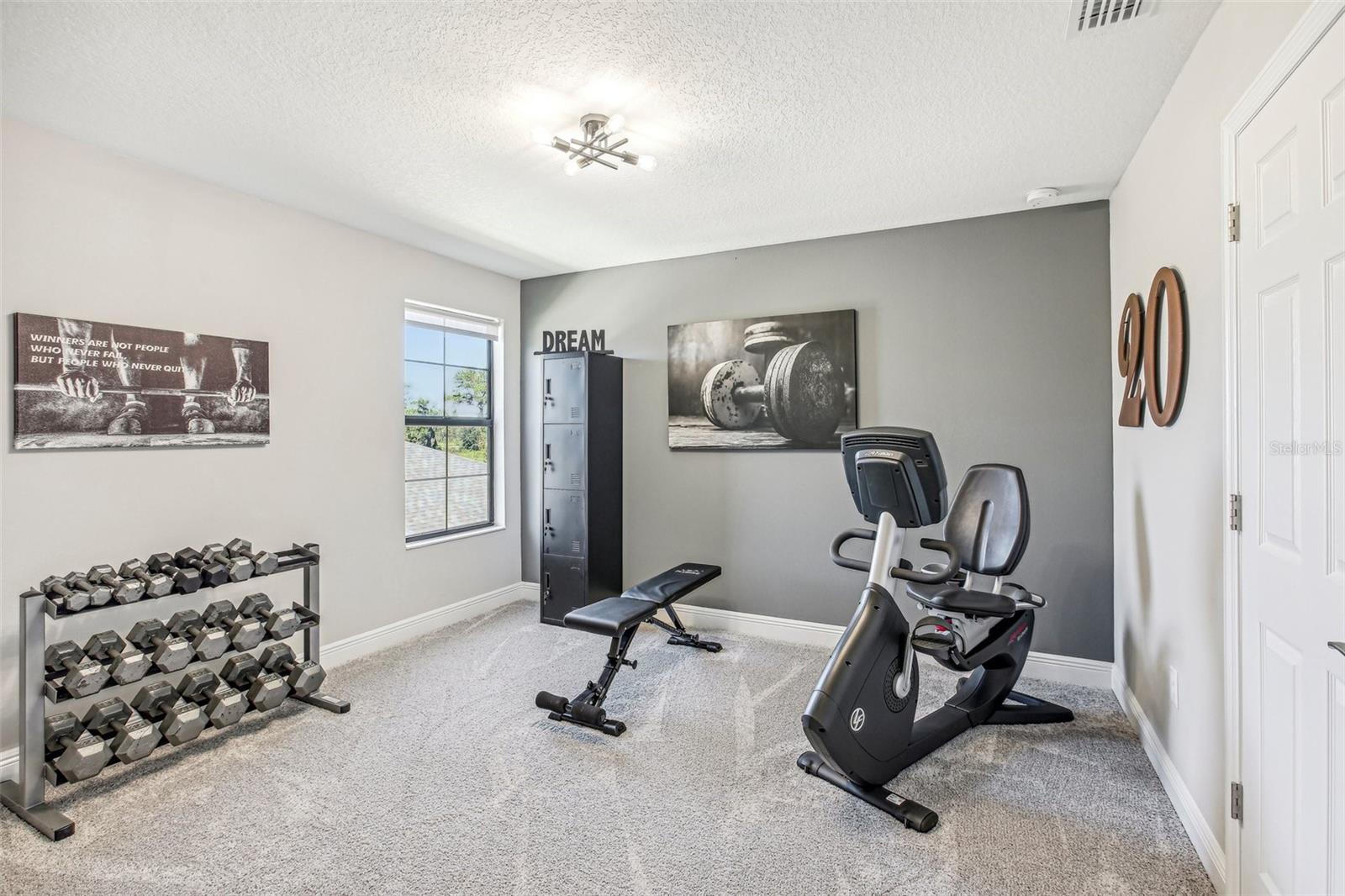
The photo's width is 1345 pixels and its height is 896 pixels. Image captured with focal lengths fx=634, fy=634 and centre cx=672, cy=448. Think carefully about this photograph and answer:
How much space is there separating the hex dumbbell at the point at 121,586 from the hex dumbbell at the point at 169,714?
412 mm

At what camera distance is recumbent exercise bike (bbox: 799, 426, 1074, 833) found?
2.15m

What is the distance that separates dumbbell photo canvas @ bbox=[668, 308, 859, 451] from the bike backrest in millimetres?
916

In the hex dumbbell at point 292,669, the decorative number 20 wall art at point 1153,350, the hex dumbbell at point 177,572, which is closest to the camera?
the decorative number 20 wall art at point 1153,350

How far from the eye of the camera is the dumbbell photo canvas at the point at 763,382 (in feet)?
12.8

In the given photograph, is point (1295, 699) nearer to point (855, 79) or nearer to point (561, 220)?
point (855, 79)

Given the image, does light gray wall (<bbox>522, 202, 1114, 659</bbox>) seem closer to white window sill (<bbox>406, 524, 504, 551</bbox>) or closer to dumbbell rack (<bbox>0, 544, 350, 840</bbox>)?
white window sill (<bbox>406, 524, 504, 551</bbox>)

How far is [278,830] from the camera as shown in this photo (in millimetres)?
2135

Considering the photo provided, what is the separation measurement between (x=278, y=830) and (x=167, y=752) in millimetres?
939

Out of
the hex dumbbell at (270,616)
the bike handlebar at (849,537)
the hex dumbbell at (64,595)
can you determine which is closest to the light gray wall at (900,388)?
the bike handlebar at (849,537)

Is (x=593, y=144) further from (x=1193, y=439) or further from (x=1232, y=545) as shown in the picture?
(x=1232, y=545)

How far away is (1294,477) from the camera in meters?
1.43

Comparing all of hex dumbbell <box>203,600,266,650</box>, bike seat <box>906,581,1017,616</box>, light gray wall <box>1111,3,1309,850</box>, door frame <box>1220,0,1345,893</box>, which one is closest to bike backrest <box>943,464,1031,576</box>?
bike seat <box>906,581,1017,616</box>

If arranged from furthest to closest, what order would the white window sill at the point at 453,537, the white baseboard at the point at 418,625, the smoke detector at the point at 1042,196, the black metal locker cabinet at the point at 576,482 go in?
the black metal locker cabinet at the point at 576,482 → the white window sill at the point at 453,537 → the white baseboard at the point at 418,625 → the smoke detector at the point at 1042,196

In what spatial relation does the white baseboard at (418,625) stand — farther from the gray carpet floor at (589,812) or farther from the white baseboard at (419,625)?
the gray carpet floor at (589,812)
